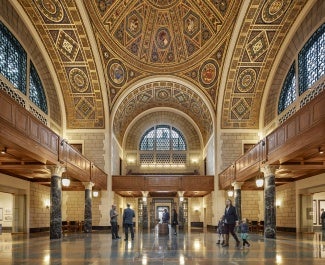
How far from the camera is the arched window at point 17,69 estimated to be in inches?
749

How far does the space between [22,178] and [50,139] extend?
835cm

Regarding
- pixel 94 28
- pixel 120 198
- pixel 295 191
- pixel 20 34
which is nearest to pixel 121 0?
pixel 94 28

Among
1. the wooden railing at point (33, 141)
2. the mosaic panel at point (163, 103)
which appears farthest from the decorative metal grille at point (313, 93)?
the wooden railing at point (33, 141)

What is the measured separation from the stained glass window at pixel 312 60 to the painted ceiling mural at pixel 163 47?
6.47 feet

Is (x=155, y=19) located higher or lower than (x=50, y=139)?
higher

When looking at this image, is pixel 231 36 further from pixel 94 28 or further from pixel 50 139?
pixel 50 139

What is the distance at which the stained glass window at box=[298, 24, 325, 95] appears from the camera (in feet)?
63.9

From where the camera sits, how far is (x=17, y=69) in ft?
67.5

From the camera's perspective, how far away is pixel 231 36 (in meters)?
23.9

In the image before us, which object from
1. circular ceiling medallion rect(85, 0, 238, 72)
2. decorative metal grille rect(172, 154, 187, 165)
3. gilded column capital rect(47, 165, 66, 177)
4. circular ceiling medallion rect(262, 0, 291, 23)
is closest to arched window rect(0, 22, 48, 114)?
circular ceiling medallion rect(85, 0, 238, 72)

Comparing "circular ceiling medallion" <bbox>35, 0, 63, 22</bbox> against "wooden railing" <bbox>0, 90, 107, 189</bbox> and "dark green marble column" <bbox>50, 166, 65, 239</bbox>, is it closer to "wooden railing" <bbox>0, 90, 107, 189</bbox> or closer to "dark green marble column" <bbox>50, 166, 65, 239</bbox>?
"wooden railing" <bbox>0, 90, 107, 189</bbox>

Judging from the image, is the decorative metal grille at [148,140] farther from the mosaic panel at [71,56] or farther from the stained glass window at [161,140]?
the mosaic panel at [71,56]

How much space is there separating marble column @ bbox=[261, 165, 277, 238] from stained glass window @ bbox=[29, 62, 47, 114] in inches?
481

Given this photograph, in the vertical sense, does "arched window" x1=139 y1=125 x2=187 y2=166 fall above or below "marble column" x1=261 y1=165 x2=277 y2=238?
above
